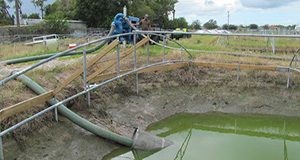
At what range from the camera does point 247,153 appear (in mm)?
7445

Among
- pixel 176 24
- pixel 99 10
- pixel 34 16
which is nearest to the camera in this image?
pixel 99 10

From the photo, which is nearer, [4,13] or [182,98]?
[182,98]

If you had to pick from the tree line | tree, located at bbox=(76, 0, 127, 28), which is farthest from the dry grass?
tree, located at bbox=(76, 0, 127, 28)

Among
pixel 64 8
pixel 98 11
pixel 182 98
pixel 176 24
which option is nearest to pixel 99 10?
pixel 98 11

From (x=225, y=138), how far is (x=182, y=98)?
2170 mm

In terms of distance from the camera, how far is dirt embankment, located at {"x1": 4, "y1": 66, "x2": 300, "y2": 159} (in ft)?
26.2

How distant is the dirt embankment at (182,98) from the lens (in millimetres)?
7977

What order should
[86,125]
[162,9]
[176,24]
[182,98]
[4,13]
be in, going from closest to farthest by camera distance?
[86,125]
[182,98]
[4,13]
[176,24]
[162,9]

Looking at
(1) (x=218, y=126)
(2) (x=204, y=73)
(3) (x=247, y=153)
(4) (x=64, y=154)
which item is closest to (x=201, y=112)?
(1) (x=218, y=126)

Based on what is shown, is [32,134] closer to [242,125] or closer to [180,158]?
[180,158]

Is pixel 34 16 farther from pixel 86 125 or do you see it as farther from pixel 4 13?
pixel 86 125

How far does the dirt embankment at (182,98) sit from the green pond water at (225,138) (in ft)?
0.98

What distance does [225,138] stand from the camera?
8.48 metres

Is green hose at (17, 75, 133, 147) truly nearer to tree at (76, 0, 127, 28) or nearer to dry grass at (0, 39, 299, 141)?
dry grass at (0, 39, 299, 141)
